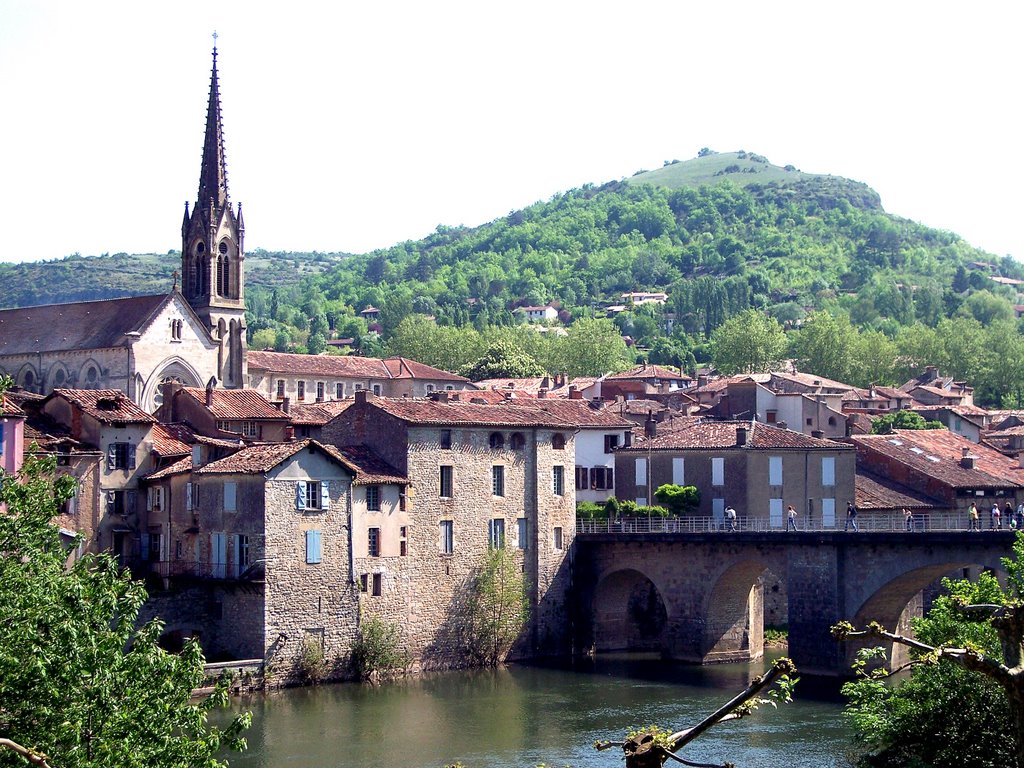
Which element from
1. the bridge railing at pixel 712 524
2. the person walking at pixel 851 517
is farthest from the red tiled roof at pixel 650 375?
the person walking at pixel 851 517

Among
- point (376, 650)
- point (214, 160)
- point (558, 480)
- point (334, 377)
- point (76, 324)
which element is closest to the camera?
point (376, 650)

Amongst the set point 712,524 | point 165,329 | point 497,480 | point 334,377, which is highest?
point 165,329

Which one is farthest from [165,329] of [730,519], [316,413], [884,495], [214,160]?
[884,495]

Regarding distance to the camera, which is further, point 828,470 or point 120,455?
point 828,470

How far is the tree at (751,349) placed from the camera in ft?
553

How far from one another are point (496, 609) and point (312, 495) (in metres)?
9.59

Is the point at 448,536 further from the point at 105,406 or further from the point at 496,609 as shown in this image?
the point at 105,406

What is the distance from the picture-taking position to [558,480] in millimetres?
68312

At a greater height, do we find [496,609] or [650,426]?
[650,426]

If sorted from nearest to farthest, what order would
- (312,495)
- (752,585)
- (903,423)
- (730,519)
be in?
(312,495), (752,585), (730,519), (903,423)

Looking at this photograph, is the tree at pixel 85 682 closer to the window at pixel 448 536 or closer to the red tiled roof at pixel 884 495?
the window at pixel 448 536

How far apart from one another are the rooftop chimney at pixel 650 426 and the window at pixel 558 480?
44.6 feet

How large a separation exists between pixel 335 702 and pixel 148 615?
826 centimetres

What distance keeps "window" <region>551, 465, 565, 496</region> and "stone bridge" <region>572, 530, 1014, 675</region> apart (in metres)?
2.18
